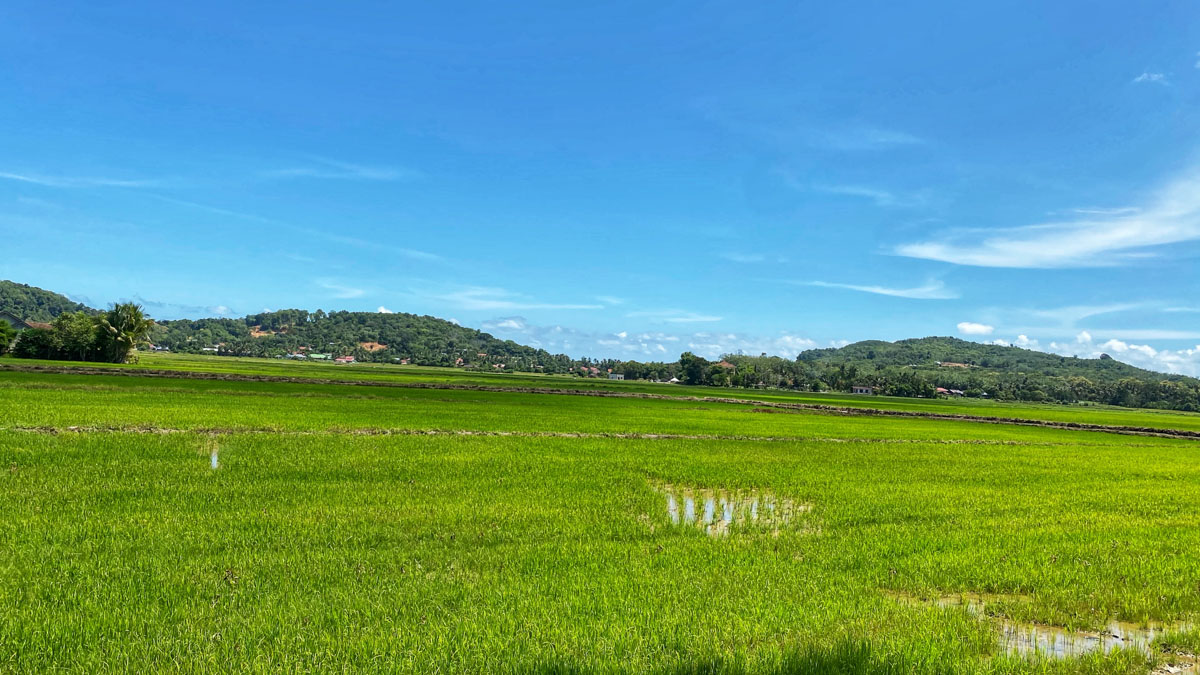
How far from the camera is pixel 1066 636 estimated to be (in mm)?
5941

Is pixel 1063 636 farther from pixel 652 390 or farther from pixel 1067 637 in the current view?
pixel 652 390

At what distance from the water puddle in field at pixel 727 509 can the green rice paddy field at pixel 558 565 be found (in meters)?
0.09

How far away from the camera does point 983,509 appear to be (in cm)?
1222

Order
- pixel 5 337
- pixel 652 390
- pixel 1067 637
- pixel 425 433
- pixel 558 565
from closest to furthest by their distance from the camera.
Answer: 1. pixel 1067 637
2. pixel 558 565
3. pixel 425 433
4. pixel 5 337
5. pixel 652 390

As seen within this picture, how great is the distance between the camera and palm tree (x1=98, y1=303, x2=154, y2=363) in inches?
2783

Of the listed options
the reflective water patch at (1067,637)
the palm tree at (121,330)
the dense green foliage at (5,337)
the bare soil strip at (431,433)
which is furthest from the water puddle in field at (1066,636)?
the dense green foliage at (5,337)

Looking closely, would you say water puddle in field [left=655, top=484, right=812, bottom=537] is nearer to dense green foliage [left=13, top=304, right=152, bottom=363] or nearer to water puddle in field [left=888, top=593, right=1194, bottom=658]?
water puddle in field [left=888, top=593, right=1194, bottom=658]

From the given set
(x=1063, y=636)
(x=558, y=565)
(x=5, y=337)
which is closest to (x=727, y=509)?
(x=558, y=565)

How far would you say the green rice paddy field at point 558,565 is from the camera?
5.01 meters

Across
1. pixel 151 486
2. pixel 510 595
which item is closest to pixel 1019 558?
pixel 510 595

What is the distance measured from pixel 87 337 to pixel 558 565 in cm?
8771

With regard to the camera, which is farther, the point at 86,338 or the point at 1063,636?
the point at 86,338

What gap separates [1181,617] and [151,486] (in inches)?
630

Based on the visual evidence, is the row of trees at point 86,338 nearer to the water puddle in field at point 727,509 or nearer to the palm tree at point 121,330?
the palm tree at point 121,330
